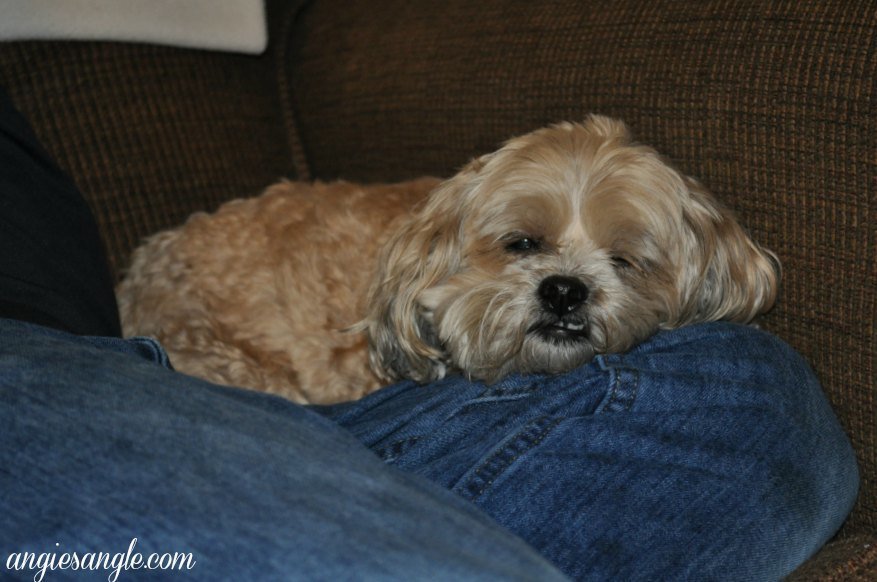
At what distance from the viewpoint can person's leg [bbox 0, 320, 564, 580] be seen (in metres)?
1.01

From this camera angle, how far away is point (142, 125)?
2.71 m

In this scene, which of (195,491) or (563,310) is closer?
(195,491)

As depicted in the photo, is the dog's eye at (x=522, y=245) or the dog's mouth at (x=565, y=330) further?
the dog's eye at (x=522, y=245)

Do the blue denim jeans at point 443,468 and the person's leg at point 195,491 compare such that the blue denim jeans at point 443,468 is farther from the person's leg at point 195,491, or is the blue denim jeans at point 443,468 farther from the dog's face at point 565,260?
the dog's face at point 565,260

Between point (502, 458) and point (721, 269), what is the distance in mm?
748

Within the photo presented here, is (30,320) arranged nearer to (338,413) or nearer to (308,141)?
(338,413)

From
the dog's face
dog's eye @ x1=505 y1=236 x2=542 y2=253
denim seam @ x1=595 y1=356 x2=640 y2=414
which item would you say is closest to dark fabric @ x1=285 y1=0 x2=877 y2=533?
the dog's face

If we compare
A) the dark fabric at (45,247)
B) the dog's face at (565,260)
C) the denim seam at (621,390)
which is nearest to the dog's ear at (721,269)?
the dog's face at (565,260)

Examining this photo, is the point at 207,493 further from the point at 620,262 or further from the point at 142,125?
the point at 142,125

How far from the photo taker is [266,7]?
10.3ft

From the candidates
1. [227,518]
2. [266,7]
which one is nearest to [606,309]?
[227,518]

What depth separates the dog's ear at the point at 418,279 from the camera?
2.13 meters

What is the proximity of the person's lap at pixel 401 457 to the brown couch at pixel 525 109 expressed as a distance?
177mm

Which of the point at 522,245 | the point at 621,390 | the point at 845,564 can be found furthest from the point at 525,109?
the point at 845,564
